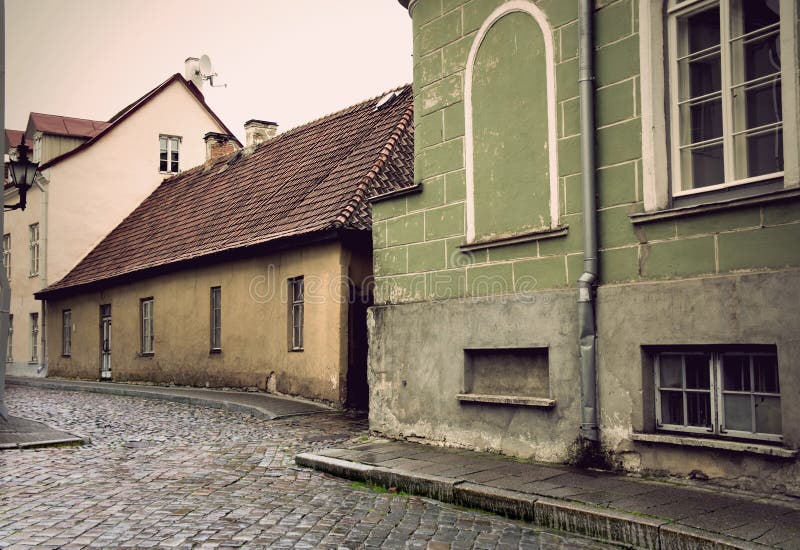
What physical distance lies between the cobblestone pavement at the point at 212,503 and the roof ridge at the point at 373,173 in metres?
4.62

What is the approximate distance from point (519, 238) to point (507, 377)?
1.49 m

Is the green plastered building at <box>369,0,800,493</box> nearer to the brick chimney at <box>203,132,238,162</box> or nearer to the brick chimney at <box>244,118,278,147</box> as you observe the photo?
the brick chimney at <box>244,118,278,147</box>

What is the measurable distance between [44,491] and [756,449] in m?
6.03

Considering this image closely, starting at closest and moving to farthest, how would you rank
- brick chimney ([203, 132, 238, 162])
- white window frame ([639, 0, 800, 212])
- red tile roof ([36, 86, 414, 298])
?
white window frame ([639, 0, 800, 212]), red tile roof ([36, 86, 414, 298]), brick chimney ([203, 132, 238, 162])

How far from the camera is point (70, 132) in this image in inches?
1225

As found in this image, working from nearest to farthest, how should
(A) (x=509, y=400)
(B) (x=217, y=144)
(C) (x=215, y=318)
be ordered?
(A) (x=509, y=400) < (C) (x=215, y=318) < (B) (x=217, y=144)

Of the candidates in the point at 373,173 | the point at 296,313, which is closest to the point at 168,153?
the point at 296,313

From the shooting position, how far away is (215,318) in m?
20.0

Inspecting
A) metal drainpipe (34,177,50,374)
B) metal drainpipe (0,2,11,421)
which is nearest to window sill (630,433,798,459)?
metal drainpipe (0,2,11,421)

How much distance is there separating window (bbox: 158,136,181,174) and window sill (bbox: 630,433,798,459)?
85.1 feet

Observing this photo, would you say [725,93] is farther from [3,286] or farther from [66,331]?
[66,331]

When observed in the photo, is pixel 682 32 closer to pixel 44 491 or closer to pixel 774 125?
pixel 774 125

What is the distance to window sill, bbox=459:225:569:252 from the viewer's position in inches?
329

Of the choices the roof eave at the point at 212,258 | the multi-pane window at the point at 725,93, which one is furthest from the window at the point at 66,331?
the multi-pane window at the point at 725,93
